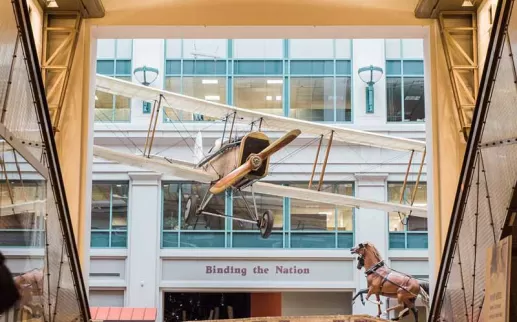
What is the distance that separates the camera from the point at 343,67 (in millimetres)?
23281

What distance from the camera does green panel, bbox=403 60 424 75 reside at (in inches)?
913

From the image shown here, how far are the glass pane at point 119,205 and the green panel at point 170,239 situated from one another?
112 cm

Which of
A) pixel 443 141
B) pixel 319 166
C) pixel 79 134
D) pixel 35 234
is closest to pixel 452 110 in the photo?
pixel 443 141

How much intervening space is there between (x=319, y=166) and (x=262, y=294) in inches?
152

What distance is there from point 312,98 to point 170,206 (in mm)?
5008

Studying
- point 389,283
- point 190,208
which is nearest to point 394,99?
point 190,208

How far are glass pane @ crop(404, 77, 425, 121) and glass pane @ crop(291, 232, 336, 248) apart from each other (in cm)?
399

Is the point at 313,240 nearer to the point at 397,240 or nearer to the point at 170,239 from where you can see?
the point at 397,240

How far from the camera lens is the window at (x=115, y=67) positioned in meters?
23.0

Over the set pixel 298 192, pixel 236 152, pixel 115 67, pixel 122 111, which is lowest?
pixel 298 192

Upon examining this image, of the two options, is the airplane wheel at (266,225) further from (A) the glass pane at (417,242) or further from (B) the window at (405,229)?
(A) the glass pane at (417,242)

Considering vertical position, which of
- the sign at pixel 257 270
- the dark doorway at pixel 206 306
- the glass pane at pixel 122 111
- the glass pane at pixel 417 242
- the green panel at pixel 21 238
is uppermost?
the glass pane at pixel 122 111

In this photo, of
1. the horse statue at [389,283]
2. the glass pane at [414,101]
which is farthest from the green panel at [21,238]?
the glass pane at [414,101]

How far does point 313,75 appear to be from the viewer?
23.3 meters
